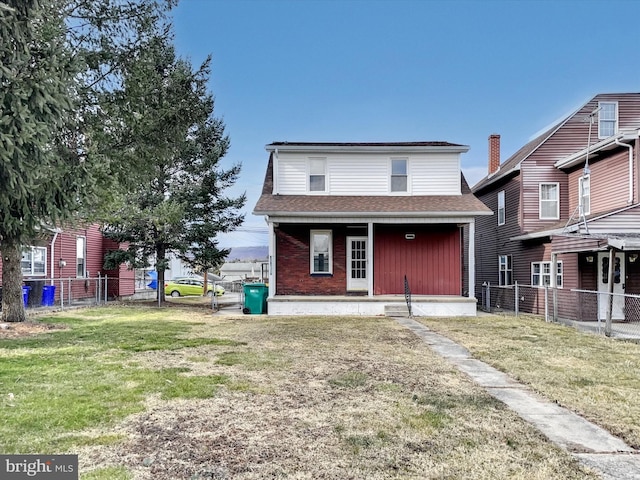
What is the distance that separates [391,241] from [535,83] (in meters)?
14.0

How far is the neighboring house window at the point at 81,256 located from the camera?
857 inches

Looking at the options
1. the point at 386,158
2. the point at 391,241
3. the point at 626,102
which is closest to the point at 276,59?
the point at 386,158

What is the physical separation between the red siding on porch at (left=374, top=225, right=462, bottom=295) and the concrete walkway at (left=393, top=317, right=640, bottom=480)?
934cm

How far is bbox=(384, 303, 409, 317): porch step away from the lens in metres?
15.1

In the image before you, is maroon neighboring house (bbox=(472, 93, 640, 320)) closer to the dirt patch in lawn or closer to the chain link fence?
the chain link fence

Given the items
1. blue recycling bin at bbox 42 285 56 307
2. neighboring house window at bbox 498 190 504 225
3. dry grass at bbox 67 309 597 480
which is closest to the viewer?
dry grass at bbox 67 309 597 480

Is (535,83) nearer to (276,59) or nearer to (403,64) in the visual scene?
(403,64)

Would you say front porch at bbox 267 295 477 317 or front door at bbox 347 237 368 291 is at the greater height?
front door at bbox 347 237 368 291

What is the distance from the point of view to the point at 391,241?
16.8 m

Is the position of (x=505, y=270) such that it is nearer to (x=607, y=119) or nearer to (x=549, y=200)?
(x=549, y=200)

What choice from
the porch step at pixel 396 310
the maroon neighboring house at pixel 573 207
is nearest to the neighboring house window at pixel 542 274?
the maroon neighboring house at pixel 573 207

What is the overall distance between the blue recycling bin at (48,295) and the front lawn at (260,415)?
10003 millimetres

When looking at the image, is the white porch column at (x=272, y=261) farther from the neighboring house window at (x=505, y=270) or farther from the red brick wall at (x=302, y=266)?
the neighboring house window at (x=505, y=270)

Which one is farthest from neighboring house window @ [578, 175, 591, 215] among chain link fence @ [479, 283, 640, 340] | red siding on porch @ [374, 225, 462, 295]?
red siding on porch @ [374, 225, 462, 295]
